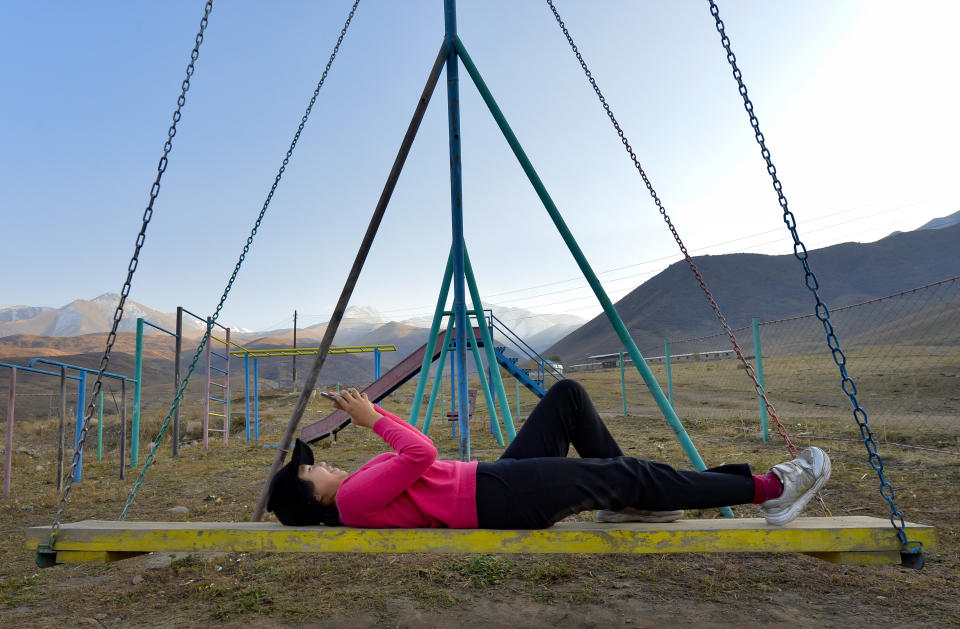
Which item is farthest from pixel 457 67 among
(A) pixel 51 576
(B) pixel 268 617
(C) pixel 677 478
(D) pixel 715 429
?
(D) pixel 715 429

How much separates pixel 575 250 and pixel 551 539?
231 cm

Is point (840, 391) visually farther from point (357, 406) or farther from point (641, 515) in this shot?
point (357, 406)

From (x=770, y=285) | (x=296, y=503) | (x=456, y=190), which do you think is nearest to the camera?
(x=296, y=503)

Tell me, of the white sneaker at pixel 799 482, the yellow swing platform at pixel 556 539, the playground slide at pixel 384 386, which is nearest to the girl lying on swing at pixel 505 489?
the white sneaker at pixel 799 482

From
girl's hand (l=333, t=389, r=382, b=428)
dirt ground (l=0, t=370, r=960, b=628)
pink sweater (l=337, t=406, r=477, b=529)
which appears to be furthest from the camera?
dirt ground (l=0, t=370, r=960, b=628)

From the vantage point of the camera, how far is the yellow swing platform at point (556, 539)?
6.94ft

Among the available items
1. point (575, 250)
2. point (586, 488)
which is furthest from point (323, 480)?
point (575, 250)

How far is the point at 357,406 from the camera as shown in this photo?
8.21 feet

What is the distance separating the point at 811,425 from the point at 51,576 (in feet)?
38.3

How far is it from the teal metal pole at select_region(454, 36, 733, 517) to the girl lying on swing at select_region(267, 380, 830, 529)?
43.9 inches

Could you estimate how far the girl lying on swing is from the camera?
7.57 feet

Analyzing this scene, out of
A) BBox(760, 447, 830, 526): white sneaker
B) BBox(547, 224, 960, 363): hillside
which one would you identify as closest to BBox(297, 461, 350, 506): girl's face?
BBox(760, 447, 830, 526): white sneaker

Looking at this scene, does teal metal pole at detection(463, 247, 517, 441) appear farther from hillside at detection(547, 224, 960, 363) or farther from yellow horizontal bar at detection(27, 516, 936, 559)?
→ hillside at detection(547, 224, 960, 363)

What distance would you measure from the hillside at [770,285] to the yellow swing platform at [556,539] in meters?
83.1
